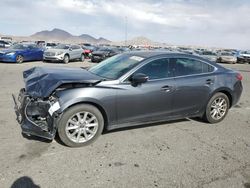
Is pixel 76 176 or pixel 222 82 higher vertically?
pixel 222 82

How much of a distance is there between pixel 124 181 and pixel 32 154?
1570 mm

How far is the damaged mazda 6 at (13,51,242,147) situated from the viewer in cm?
416

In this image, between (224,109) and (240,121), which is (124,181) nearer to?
(224,109)

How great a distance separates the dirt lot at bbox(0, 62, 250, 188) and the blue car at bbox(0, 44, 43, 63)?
13.9 meters

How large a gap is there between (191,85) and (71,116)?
2.55 metres

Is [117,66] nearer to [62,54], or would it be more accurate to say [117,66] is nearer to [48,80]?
[48,80]

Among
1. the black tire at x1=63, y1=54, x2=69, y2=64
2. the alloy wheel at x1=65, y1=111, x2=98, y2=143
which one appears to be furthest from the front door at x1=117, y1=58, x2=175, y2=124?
the black tire at x1=63, y1=54, x2=69, y2=64

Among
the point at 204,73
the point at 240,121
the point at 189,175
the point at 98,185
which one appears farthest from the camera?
the point at 240,121

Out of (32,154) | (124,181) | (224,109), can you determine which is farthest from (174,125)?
(32,154)

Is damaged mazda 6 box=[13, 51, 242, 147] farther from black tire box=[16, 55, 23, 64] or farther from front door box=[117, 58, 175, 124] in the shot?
black tire box=[16, 55, 23, 64]

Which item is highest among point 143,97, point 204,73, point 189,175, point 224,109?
point 204,73

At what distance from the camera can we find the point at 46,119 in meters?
4.17

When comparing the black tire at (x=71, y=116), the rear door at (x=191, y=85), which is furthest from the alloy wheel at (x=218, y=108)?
the black tire at (x=71, y=116)

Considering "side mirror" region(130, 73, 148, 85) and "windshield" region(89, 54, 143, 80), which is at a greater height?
"windshield" region(89, 54, 143, 80)
